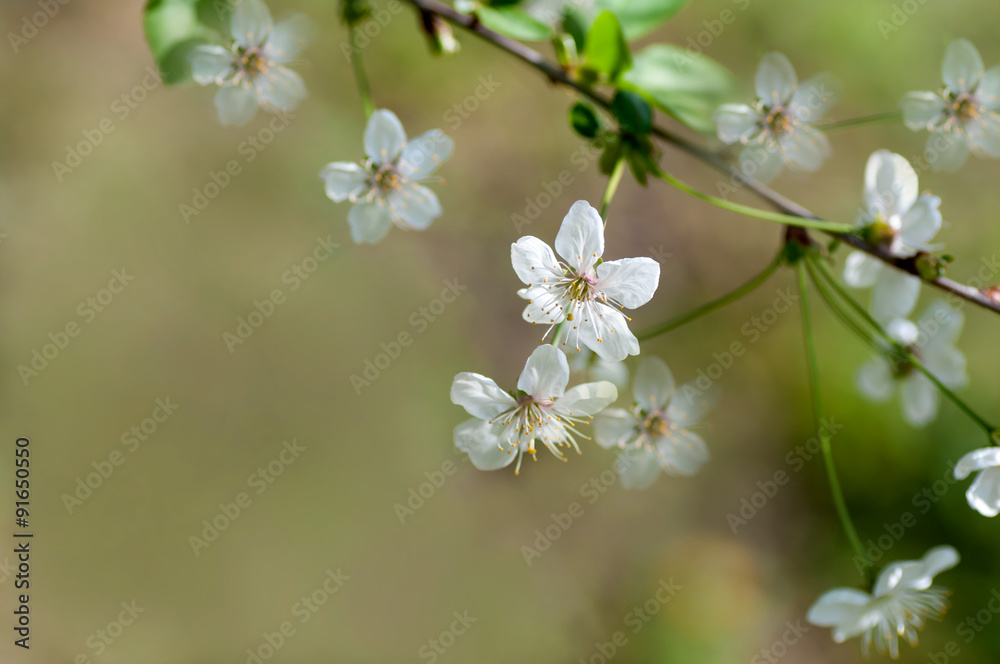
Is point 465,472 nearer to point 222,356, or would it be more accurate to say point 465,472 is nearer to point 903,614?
point 222,356

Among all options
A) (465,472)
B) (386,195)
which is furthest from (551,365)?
(465,472)

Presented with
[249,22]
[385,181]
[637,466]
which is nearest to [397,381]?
[637,466]

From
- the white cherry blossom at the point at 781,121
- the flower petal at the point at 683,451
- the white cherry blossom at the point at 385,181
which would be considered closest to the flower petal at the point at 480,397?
the white cherry blossom at the point at 385,181

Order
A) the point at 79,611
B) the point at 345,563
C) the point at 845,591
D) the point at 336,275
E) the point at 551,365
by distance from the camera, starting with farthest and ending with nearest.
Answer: the point at 336,275 < the point at 345,563 < the point at 79,611 < the point at 845,591 < the point at 551,365

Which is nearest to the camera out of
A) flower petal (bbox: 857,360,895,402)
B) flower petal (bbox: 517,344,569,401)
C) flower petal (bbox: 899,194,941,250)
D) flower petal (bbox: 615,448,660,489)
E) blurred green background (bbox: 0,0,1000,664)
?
flower petal (bbox: 517,344,569,401)

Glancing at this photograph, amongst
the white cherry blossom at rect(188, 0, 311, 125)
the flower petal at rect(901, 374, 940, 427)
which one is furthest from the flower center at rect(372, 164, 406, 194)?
the flower petal at rect(901, 374, 940, 427)

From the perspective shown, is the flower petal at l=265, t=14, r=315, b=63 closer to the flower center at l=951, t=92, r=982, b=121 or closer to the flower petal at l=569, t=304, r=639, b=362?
the flower petal at l=569, t=304, r=639, b=362
